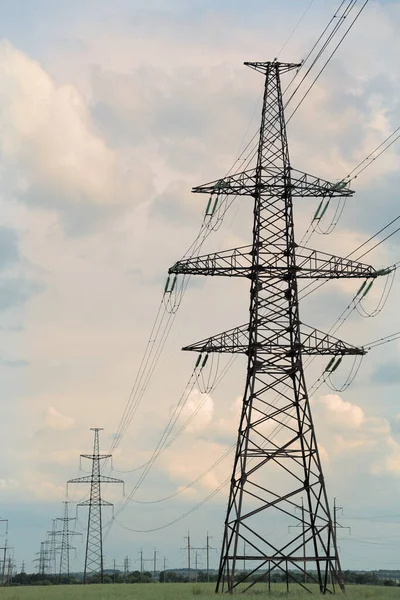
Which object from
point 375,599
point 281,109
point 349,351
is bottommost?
point 375,599

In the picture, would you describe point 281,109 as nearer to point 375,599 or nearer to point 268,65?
point 268,65

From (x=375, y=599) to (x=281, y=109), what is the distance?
87.9 feet

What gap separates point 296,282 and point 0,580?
117139 millimetres

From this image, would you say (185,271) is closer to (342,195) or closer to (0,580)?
(342,195)

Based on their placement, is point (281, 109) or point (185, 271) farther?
point (281, 109)

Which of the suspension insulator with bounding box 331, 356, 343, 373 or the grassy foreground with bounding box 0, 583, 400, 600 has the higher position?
the suspension insulator with bounding box 331, 356, 343, 373

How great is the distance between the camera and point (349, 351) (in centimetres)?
4619

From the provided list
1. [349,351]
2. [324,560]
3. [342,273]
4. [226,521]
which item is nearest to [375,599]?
[324,560]

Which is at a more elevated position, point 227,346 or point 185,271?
point 185,271

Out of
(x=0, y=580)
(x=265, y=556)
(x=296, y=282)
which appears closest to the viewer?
(x=265, y=556)

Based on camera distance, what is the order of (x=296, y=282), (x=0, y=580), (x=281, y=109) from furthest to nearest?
(x=0, y=580), (x=281, y=109), (x=296, y=282)

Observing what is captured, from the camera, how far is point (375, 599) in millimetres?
39375

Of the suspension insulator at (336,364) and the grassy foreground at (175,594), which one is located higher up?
the suspension insulator at (336,364)

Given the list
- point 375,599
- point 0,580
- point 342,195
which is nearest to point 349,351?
point 342,195
